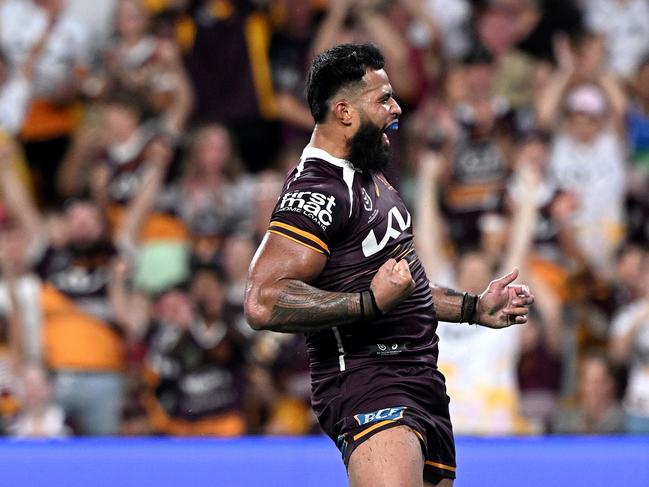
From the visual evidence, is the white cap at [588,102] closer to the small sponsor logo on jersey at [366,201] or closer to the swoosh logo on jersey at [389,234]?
the swoosh logo on jersey at [389,234]

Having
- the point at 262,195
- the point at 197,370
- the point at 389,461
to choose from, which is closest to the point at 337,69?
the point at 389,461

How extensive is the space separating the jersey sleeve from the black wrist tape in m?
0.70

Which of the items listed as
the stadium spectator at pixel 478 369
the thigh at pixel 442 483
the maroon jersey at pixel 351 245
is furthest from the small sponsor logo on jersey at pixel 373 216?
the stadium spectator at pixel 478 369

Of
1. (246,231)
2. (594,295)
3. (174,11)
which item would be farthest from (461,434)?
(174,11)

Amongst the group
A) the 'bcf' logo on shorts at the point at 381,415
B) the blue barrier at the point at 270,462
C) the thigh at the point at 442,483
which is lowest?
the blue barrier at the point at 270,462

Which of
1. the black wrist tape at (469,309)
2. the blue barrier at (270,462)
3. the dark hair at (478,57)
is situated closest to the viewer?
the black wrist tape at (469,309)

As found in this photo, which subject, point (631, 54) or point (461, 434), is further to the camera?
point (631, 54)

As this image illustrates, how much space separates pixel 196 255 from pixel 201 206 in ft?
1.76

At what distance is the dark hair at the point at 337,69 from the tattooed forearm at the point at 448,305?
86 cm

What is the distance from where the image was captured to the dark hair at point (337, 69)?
463 centimetres

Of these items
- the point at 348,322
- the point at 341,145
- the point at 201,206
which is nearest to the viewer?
the point at 348,322

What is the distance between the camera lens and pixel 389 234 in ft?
15.3

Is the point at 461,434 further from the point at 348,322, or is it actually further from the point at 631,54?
the point at 631,54

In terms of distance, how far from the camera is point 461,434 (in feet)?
24.2
